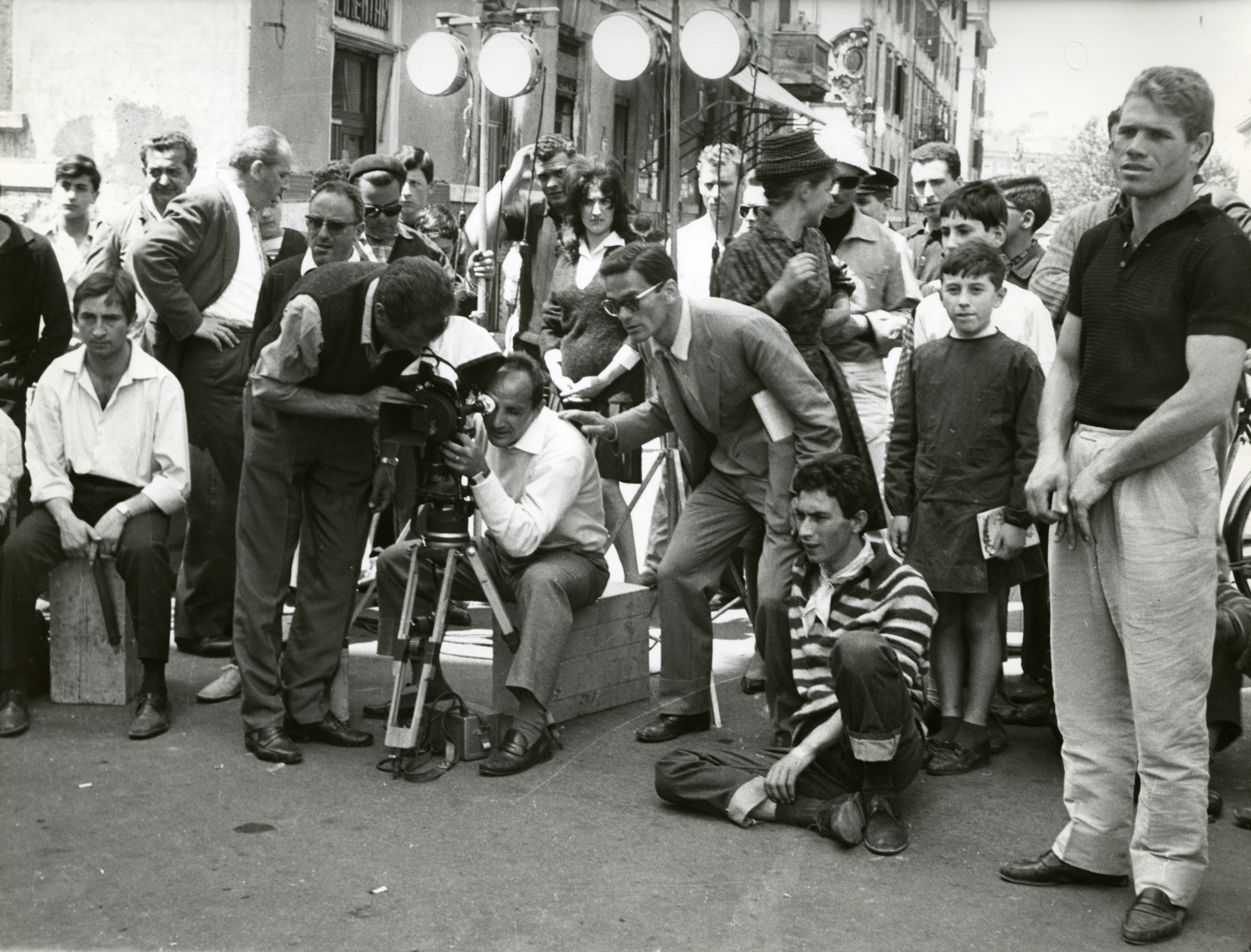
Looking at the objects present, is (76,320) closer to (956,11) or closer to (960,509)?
(960,509)

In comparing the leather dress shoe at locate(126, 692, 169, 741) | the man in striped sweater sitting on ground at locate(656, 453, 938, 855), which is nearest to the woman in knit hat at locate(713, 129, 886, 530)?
the man in striped sweater sitting on ground at locate(656, 453, 938, 855)

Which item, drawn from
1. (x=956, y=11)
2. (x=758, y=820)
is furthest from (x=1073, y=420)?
(x=956, y=11)

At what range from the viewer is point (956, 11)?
1008cm

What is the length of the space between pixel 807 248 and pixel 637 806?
6.62 feet

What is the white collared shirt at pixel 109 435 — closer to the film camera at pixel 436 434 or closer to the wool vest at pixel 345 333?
the wool vest at pixel 345 333

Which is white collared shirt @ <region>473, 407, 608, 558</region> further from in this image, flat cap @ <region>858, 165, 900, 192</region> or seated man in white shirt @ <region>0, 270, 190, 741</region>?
flat cap @ <region>858, 165, 900, 192</region>

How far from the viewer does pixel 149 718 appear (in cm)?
489

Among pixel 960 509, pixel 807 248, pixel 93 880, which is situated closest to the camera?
pixel 93 880

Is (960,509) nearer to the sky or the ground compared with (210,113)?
nearer to the ground

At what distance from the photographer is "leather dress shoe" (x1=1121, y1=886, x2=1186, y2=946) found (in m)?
3.30

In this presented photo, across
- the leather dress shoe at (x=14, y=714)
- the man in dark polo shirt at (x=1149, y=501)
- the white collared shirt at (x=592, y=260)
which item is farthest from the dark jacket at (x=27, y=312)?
the man in dark polo shirt at (x=1149, y=501)

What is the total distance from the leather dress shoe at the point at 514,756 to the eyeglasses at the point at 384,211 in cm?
259

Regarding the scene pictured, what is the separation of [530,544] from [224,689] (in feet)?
4.48

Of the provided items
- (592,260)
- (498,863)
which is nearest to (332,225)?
(592,260)
